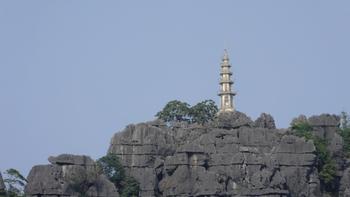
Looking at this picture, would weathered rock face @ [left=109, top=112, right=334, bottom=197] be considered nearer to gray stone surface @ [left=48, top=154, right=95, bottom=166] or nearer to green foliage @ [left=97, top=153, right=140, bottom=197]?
green foliage @ [left=97, top=153, right=140, bottom=197]

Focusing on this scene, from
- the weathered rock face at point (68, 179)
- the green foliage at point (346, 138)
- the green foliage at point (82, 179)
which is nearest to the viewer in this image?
the weathered rock face at point (68, 179)

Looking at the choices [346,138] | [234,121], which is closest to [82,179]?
[234,121]

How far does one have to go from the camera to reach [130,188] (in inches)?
4387

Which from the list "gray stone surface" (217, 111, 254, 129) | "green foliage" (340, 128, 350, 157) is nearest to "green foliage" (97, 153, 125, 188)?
"gray stone surface" (217, 111, 254, 129)

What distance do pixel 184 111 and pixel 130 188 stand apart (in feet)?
45.6

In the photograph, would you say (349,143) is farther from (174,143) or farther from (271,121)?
(174,143)

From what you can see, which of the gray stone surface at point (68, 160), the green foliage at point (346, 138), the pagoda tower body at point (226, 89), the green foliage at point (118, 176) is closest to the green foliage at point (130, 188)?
the green foliage at point (118, 176)

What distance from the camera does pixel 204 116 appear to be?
124 m

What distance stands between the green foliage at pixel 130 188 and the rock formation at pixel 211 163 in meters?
0.39

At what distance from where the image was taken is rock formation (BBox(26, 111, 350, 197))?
109062 mm

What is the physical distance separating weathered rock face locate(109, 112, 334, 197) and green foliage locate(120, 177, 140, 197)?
432mm

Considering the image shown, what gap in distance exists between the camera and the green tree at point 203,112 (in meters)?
123

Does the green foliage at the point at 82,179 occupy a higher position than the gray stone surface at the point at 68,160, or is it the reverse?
the gray stone surface at the point at 68,160

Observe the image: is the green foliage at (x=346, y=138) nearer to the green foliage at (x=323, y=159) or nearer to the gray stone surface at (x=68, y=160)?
the green foliage at (x=323, y=159)
